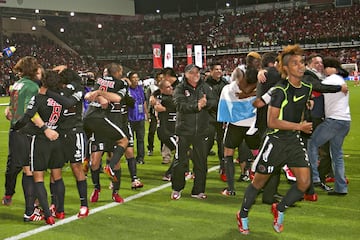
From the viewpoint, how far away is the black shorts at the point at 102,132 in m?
7.50

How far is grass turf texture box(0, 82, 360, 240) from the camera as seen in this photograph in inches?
238

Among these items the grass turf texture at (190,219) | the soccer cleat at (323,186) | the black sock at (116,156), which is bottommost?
the grass turf texture at (190,219)

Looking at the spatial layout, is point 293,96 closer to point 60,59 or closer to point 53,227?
point 53,227

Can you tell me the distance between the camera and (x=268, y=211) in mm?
7016

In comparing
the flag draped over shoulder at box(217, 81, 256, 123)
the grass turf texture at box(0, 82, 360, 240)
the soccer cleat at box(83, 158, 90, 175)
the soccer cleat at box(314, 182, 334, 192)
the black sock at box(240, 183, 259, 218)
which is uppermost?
the flag draped over shoulder at box(217, 81, 256, 123)

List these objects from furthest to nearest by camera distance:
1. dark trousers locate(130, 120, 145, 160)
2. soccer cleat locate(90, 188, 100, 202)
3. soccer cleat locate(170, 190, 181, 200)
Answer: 1. dark trousers locate(130, 120, 145, 160)
2. soccer cleat locate(170, 190, 181, 200)
3. soccer cleat locate(90, 188, 100, 202)

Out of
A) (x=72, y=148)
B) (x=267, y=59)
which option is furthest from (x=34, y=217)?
(x=267, y=59)

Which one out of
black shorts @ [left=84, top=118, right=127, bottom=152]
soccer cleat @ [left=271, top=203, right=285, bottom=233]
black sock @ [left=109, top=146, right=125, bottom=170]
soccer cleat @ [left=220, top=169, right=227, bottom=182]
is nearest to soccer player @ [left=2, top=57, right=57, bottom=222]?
black shorts @ [left=84, top=118, right=127, bottom=152]

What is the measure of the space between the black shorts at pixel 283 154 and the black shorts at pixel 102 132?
8.59 feet

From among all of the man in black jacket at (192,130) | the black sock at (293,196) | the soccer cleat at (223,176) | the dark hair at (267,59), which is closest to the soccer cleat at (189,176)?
the soccer cleat at (223,176)

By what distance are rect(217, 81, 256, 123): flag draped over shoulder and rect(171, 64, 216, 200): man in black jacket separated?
0.24 m

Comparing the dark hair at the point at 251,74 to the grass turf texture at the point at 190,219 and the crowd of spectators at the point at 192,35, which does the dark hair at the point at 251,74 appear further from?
the crowd of spectators at the point at 192,35

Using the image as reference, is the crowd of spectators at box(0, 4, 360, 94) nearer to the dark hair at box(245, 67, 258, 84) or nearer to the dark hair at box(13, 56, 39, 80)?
the dark hair at box(245, 67, 258, 84)

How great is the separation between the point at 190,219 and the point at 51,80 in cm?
246
